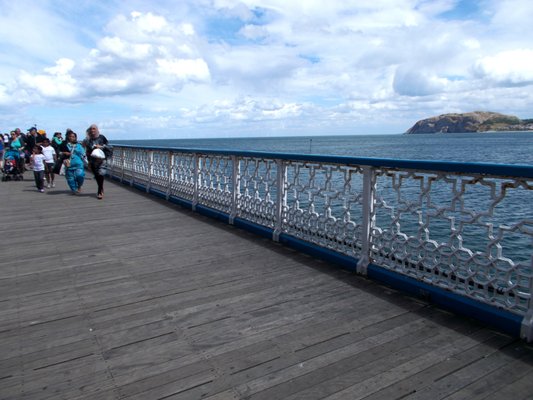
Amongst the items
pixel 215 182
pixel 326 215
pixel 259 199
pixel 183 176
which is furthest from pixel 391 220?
pixel 183 176

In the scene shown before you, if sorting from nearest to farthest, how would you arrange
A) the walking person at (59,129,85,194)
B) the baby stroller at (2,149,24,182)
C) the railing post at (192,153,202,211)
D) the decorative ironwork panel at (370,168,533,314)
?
the decorative ironwork panel at (370,168,533,314), the railing post at (192,153,202,211), the walking person at (59,129,85,194), the baby stroller at (2,149,24,182)

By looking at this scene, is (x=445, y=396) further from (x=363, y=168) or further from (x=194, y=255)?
(x=194, y=255)

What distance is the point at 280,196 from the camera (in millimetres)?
5926

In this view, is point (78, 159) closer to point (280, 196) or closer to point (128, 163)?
point (128, 163)

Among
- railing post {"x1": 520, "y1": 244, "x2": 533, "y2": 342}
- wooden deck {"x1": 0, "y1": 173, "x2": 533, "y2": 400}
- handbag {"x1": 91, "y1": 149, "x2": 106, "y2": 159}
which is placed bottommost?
wooden deck {"x1": 0, "y1": 173, "x2": 533, "y2": 400}

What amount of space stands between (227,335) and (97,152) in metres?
8.14

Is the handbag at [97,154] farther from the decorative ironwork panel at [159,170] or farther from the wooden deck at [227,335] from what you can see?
the wooden deck at [227,335]

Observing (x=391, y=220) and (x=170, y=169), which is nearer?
(x=391, y=220)

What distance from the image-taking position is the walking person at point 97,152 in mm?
10133

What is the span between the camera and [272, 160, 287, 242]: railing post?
5.85 metres

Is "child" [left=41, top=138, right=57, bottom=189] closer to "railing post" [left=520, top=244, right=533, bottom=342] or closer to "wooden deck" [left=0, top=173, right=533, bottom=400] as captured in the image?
"wooden deck" [left=0, top=173, right=533, bottom=400]

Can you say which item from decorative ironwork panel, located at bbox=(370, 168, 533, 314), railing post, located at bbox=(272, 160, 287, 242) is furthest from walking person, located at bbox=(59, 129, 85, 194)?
decorative ironwork panel, located at bbox=(370, 168, 533, 314)

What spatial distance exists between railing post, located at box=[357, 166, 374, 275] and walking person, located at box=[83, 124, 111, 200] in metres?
7.51

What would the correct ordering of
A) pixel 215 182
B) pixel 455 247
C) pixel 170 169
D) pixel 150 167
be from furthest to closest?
pixel 150 167 → pixel 170 169 → pixel 215 182 → pixel 455 247
